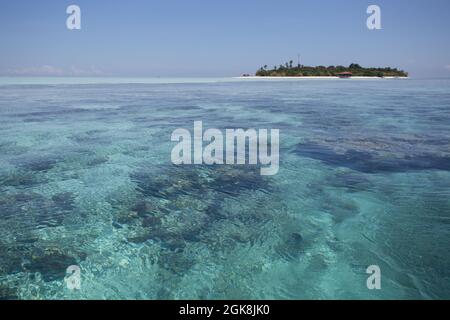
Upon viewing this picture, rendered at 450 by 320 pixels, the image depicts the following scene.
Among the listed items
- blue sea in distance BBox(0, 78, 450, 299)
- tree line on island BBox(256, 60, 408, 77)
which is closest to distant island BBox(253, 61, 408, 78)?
tree line on island BBox(256, 60, 408, 77)

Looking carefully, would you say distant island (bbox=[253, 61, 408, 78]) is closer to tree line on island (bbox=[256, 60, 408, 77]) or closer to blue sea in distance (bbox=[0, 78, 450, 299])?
tree line on island (bbox=[256, 60, 408, 77])

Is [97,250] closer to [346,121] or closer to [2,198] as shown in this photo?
[2,198]

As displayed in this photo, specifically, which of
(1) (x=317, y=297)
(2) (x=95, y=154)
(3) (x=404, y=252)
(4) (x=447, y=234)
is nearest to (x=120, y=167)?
(2) (x=95, y=154)

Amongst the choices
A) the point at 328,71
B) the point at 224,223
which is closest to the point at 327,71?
the point at 328,71

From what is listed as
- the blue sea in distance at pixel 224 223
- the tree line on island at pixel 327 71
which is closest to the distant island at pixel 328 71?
the tree line on island at pixel 327 71

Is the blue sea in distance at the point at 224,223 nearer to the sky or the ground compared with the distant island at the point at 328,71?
nearer to the ground

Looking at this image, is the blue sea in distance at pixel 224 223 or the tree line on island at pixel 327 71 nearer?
the blue sea in distance at pixel 224 223

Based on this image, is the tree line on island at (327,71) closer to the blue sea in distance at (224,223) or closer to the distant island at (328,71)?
the distant island at (328,71)
